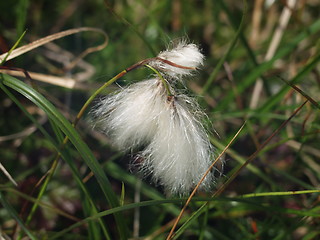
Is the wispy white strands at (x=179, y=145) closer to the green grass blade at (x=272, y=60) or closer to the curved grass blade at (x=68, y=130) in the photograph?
Answer: the curved grass blade at (x=68, y=130)

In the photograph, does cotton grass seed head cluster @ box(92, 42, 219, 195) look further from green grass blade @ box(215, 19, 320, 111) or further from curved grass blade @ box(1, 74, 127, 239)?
green grass blade @ box(215, 19, 320, 111)

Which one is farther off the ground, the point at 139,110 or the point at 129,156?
the point at 139,110

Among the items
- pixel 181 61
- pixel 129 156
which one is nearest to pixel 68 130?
pixel 181 61

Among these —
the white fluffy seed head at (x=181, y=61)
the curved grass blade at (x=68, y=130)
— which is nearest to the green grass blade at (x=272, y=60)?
the white fluffy seed head at (x=181, y=61)

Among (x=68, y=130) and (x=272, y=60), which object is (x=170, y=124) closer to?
(x=68, y=130)

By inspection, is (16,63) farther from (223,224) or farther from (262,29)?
(262,29)
